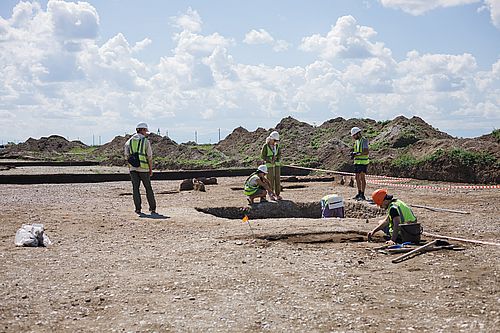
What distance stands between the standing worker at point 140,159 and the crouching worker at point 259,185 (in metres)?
2.33

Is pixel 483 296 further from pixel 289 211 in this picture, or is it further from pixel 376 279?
pixel 289 211

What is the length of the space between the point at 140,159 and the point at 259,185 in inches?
112

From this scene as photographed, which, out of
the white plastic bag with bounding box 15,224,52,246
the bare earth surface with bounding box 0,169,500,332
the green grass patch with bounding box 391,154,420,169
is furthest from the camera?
the green grass patch with bounding box 391,154,420,169

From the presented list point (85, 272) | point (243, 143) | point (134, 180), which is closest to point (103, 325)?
point (85, 272)

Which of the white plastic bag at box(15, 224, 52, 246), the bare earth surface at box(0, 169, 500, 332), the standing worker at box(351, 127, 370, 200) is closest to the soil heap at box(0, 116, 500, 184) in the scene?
the standing worker at box(351, 127, 370, 200)

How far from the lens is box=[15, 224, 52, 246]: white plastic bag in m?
8.12

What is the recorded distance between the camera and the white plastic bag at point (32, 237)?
8.12 m

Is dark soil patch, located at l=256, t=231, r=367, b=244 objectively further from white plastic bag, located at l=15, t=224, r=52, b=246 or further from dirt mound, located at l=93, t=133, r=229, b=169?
dirt mound, located at l=93, t=133, r=229, b=169

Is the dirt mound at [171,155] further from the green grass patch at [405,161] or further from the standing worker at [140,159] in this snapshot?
the standing worker at [140,159]

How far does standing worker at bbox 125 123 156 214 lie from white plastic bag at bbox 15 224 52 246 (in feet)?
11.1

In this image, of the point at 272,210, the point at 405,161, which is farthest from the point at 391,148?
the point at 272,210

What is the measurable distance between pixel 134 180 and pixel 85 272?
515cm

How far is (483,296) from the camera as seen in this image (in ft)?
18.1

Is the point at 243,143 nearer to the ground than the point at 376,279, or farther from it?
farther from it
